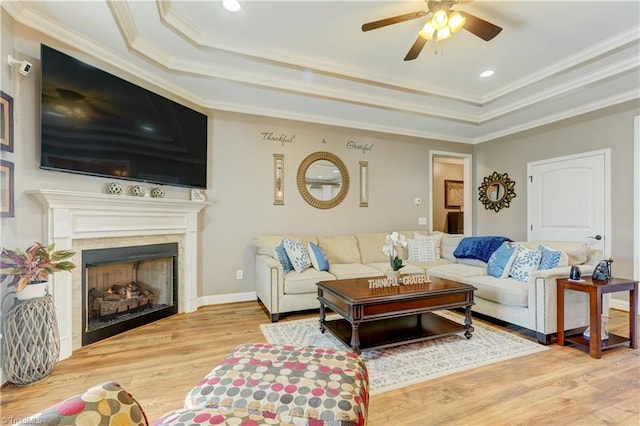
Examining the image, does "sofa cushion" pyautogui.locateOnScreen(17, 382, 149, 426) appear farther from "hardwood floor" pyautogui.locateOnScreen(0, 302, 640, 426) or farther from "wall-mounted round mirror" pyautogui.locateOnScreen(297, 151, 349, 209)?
"wall-mounted round mirror" pyautogui.locateOnScreen(297, 151, 349, 209)

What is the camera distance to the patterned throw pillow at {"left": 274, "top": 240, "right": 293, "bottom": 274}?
343 cm

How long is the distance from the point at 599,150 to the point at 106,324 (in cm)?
590

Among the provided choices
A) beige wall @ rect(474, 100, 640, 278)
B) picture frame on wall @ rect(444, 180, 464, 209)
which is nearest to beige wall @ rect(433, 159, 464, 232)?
picture frame on wall @ rect(444, 180, 464, 209)

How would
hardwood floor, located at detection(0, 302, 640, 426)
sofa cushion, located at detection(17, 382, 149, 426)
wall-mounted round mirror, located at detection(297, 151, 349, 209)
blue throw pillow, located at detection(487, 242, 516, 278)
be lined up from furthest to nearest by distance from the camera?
wall-mounted round mirror, located at detection(297, 151, 349, 209) → blue throw pillow, located at detection(487, 242, 516, 278) → hardwood floor, located at detection(0, 302, 640, 426) → sofa cushion, located at detection(17, 382, 149, 426)

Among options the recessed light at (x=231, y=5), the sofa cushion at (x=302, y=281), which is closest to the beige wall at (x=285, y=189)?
the sofa cushion at (x=302, y=281)

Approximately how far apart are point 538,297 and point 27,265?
3884 mm

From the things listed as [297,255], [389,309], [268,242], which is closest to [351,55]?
[297,255]

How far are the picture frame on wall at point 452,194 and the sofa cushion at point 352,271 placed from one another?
14.5 ft

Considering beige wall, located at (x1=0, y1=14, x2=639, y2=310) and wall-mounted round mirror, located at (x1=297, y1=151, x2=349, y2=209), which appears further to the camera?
wall-mounted round mirror, located at (x1=297, y1=151, x2=349, y2=209)

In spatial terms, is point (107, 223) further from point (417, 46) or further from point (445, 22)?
point (445, 22)

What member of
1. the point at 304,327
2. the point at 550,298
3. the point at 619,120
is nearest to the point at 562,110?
the point at 619,120

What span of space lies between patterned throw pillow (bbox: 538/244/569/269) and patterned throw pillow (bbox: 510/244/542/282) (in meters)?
0.04

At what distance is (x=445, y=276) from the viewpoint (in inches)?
138

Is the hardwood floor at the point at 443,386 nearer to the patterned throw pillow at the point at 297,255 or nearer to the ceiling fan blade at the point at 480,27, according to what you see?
the patterned throw pillow at the point at 297,255
